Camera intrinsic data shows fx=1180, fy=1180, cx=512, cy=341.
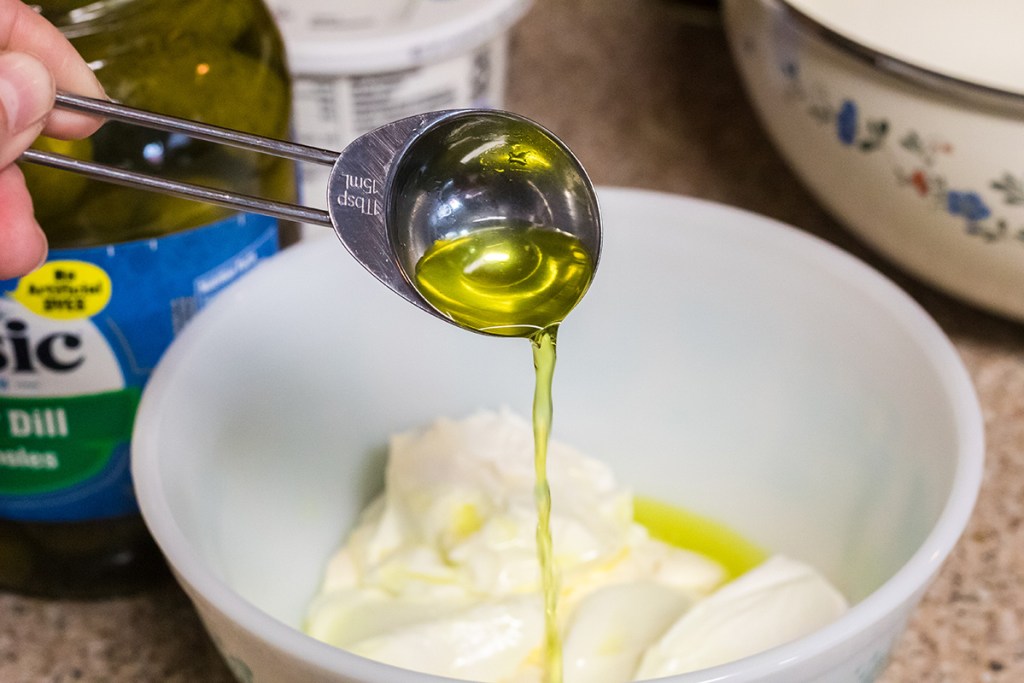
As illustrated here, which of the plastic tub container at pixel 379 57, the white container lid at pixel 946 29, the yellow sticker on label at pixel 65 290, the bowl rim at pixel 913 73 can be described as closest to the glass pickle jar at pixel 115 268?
the yellow sticker on label at pixel 65 290

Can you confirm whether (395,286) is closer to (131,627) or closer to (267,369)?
(267,369)

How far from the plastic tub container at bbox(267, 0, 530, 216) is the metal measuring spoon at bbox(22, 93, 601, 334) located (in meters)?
0.24

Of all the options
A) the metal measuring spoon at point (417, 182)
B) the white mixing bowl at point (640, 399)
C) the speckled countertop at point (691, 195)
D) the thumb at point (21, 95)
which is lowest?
the speckled countertop at point (691, 195)

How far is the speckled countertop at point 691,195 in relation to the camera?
24.8 inches

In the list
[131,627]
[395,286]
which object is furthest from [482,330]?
[131,627]

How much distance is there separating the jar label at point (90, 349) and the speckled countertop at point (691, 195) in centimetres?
7

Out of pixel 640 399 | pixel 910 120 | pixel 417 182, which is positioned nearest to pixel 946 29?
pixel 910 120

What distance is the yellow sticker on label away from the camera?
576mm

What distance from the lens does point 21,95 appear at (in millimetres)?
410

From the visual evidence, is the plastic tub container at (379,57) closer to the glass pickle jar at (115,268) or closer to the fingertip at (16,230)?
the glass pickle jar at (115,268)

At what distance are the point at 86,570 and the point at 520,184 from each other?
1.10ft

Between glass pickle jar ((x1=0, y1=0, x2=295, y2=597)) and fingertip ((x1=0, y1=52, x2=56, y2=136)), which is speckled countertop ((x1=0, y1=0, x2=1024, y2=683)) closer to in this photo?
glass pickle jar ((x1=0, y1=0, x2=295, y2=597))

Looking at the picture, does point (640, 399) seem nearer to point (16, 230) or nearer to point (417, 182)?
point (417, 182)

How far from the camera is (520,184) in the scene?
21.4 inches
